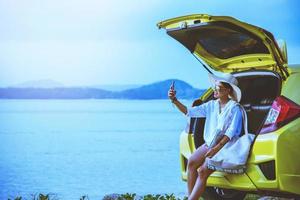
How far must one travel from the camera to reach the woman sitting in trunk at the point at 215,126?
5.82 m

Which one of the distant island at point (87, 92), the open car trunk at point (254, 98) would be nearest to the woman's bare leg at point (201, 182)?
the open car trunk at point (254, 98)

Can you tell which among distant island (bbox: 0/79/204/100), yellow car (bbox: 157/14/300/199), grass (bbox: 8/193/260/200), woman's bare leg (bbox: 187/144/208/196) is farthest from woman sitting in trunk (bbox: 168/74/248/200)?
distant island (bbox: 0/79/204/100)

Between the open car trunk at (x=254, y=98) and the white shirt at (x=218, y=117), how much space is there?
121 mm

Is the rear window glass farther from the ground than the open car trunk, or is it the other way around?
the rear window glass

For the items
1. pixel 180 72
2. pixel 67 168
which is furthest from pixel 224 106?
pixel 67 168

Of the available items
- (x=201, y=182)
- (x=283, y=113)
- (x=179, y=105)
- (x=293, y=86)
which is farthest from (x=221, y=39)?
(x=201, y=182)

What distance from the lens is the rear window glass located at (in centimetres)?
588

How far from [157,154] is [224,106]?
1996 mm

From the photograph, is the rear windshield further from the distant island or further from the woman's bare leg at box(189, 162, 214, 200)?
the distant island

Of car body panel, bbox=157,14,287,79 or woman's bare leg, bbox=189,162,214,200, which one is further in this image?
woman's bare leg, bbox=189,162,214,200

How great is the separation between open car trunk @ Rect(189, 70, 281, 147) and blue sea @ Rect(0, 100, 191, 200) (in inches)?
54.8

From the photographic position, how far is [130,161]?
7805 millimetres

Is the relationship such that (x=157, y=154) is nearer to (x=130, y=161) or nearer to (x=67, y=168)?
(x=130, y=161)

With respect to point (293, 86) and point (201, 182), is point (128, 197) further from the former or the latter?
point (293, 86)
